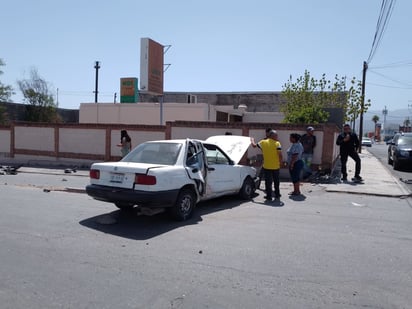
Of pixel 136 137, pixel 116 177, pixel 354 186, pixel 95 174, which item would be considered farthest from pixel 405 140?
pixel 95 174

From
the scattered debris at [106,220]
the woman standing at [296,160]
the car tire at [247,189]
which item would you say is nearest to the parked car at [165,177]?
the scattered debris at [106,220]

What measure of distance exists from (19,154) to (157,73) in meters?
8.77

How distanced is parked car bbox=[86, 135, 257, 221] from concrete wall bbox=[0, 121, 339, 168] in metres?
6.54

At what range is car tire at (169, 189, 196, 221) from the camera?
712 centimetres

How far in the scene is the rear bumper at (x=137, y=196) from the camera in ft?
21.7

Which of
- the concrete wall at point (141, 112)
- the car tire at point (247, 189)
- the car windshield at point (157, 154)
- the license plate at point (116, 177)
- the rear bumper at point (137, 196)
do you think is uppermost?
the concrete wall at point (141, 112)

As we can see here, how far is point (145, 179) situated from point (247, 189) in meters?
3.86

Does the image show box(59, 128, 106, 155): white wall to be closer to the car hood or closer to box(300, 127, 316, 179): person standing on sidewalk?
the car hood

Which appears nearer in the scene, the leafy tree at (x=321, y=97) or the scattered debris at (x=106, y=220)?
the scattered debris at (x=106, y=220)

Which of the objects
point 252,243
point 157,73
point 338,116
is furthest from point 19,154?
point 252,243

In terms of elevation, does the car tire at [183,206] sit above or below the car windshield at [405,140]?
below

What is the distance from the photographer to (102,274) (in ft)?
15.0

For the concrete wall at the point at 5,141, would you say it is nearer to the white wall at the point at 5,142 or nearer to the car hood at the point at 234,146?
the white wall at the point at 5,142

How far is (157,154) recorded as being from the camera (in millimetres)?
7656
